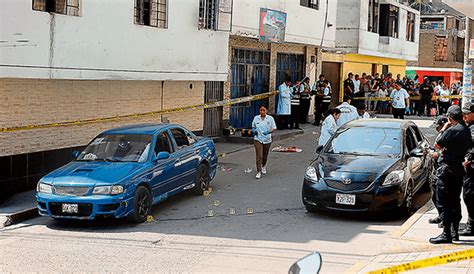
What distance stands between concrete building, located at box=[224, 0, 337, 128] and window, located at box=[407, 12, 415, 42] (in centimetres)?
1529

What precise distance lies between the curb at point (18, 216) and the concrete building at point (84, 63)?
1.39 m

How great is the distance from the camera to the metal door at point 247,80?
23.8 metres

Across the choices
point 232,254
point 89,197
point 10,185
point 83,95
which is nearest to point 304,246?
point 232,254

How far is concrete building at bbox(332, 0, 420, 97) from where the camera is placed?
33812 mm

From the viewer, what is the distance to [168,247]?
10133 millimetres

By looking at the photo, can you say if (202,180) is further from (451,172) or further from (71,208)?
(451,172)

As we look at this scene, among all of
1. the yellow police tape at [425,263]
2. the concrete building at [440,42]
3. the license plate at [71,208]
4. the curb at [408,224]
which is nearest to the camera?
the yellow police tape at [425,263]

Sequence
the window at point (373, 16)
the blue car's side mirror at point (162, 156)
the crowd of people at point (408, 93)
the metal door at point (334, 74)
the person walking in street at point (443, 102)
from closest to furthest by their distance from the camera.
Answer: the blue car's side mirror at point (162, 156), the crowd of people at point (408, 93), the person walking in street at point (443, 102), the metal door at point (334, 74), the window at point (373, 16)

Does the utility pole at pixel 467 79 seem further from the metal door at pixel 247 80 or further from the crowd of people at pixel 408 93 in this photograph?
the crowd of people at pixel 408 93

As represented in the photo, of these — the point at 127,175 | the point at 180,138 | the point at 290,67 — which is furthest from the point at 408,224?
the point at 290,67

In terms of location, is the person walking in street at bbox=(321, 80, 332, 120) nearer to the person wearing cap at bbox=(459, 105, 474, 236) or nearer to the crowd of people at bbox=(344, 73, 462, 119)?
the crowd of people at bbox=(344, 73, 462, 119)

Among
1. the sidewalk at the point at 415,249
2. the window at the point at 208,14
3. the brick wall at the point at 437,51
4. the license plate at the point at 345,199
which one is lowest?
the sidewalk at the point at 415,249

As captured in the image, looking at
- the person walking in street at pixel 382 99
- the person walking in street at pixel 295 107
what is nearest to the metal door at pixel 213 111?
the person walking in street at pixel 295 107

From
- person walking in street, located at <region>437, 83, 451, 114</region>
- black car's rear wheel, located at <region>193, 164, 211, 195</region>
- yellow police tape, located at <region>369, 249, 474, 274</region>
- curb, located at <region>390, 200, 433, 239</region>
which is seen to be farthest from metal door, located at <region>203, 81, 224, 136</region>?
yellow police tape, located at <region>369, 249, 474, 274</region>
